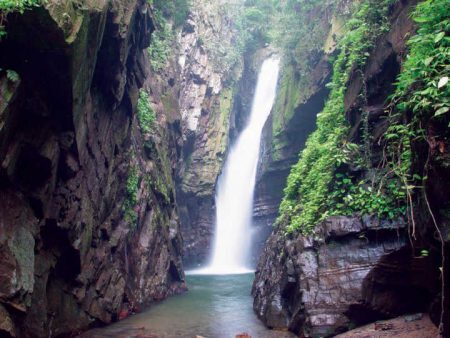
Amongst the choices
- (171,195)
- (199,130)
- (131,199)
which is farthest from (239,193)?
(131,199)

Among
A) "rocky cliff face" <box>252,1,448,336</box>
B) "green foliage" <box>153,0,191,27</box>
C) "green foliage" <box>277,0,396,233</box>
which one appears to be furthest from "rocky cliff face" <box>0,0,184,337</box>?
"green foliage" <box>153,0,191,27</box>

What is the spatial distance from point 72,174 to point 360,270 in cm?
661

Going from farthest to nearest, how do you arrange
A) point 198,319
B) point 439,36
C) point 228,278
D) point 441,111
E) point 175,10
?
1. point 175,10
2. point 228,278
3. point 198,319
4. point 439,36
5. point 441,111

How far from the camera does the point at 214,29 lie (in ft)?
92.8

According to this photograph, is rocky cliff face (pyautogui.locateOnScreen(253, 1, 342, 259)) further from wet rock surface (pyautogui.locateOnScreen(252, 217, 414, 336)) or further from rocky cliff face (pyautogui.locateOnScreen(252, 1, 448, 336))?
wet rock surface (pyautogui.locateOnScreen(252, 217, 414, 336))

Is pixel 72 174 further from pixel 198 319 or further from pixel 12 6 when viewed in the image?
pixel 198 319

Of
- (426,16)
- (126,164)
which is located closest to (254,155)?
(126,164)

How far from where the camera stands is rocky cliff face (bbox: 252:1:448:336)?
23.2 feet

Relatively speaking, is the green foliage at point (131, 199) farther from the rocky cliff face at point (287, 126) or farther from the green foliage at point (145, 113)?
the rocky cliff face at point (287, 126)

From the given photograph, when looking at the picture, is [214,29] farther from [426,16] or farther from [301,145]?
[426,16]

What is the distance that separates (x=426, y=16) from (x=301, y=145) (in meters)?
16.8

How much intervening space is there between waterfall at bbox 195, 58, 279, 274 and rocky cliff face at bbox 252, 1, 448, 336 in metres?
14.6

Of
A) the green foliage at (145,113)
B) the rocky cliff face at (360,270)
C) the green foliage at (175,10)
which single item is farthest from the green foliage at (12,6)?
the green foliage at (175,10)

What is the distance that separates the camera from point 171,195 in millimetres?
16953
